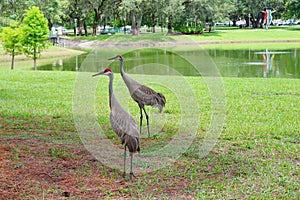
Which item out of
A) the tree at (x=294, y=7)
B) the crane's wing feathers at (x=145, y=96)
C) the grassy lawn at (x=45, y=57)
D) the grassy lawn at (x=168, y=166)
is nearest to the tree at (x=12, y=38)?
the grassy lawn at (x=45, y=57)

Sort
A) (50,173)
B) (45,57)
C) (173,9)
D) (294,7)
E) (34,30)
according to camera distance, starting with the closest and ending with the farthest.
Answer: (50,173) → (34,30) → (45,57) → (173,9) → (294,7)

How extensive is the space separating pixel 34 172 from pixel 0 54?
3017 cm

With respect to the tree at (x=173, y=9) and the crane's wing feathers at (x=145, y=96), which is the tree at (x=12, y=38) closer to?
the crane's wing feathers at (x=145, y=96)

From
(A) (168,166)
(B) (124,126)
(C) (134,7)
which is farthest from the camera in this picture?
(C) (134,7)

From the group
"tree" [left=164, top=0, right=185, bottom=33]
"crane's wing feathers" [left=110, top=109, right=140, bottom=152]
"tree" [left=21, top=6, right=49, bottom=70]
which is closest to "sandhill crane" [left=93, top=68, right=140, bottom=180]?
"crane's wing feathers" [left=110, top=109, right=140, bottom=152]

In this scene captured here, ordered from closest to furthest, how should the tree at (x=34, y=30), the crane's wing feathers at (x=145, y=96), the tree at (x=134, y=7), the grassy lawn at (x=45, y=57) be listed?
the crane's wing feathers at (x=145, y=96)
the tree at (x=34, y=30)
the grassy lawn at (x=45, y=57)
the tree at (x=134, y=7)

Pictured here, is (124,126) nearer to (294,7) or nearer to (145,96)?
(145,96)

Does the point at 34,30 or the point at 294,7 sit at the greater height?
the point at 294,7

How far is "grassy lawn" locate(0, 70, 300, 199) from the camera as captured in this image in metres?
4.55

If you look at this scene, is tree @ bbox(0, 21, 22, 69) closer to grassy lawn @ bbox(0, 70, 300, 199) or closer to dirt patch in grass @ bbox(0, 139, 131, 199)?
grassy lawn @ bbox(0, 70, 300, 199)

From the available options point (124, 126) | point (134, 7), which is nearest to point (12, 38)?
point (124, 126)

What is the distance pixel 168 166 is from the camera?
5359 mm

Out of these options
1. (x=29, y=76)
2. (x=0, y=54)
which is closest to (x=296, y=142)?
(x=29, y=76)

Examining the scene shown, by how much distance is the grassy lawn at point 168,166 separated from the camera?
455 cm
